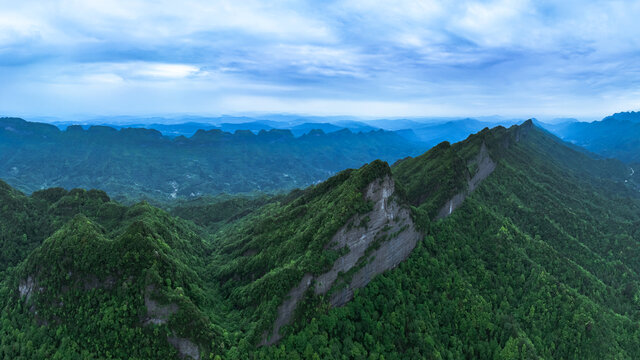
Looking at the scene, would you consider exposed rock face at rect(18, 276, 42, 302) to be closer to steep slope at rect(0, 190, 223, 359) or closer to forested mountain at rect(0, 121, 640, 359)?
steep slope at rect(0, 190, 223, 359)

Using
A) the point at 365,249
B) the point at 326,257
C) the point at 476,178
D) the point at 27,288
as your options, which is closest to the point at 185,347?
the point at 326,257

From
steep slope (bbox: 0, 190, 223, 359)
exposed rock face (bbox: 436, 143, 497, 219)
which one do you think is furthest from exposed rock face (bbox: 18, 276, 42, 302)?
exposed rock face (bbox: 436, 143, 497, 219)

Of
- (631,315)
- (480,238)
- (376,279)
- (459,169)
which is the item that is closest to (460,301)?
(376,279)

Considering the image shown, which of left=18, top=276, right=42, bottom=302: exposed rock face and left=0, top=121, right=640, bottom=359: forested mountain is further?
left=18, top=276, right=42, bottom=302: exposed rock face

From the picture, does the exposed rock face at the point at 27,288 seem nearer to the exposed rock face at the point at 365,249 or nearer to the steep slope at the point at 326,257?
the steep slope at the point at 326,257

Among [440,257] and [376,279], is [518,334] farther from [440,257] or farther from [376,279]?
[376,279]

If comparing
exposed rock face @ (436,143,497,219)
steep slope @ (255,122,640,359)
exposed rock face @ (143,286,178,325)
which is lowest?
steep slope @ (255,122,640,359)

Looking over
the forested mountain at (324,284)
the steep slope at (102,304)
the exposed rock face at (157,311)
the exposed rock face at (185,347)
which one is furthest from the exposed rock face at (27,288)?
the exposed rock face at (185,347)
